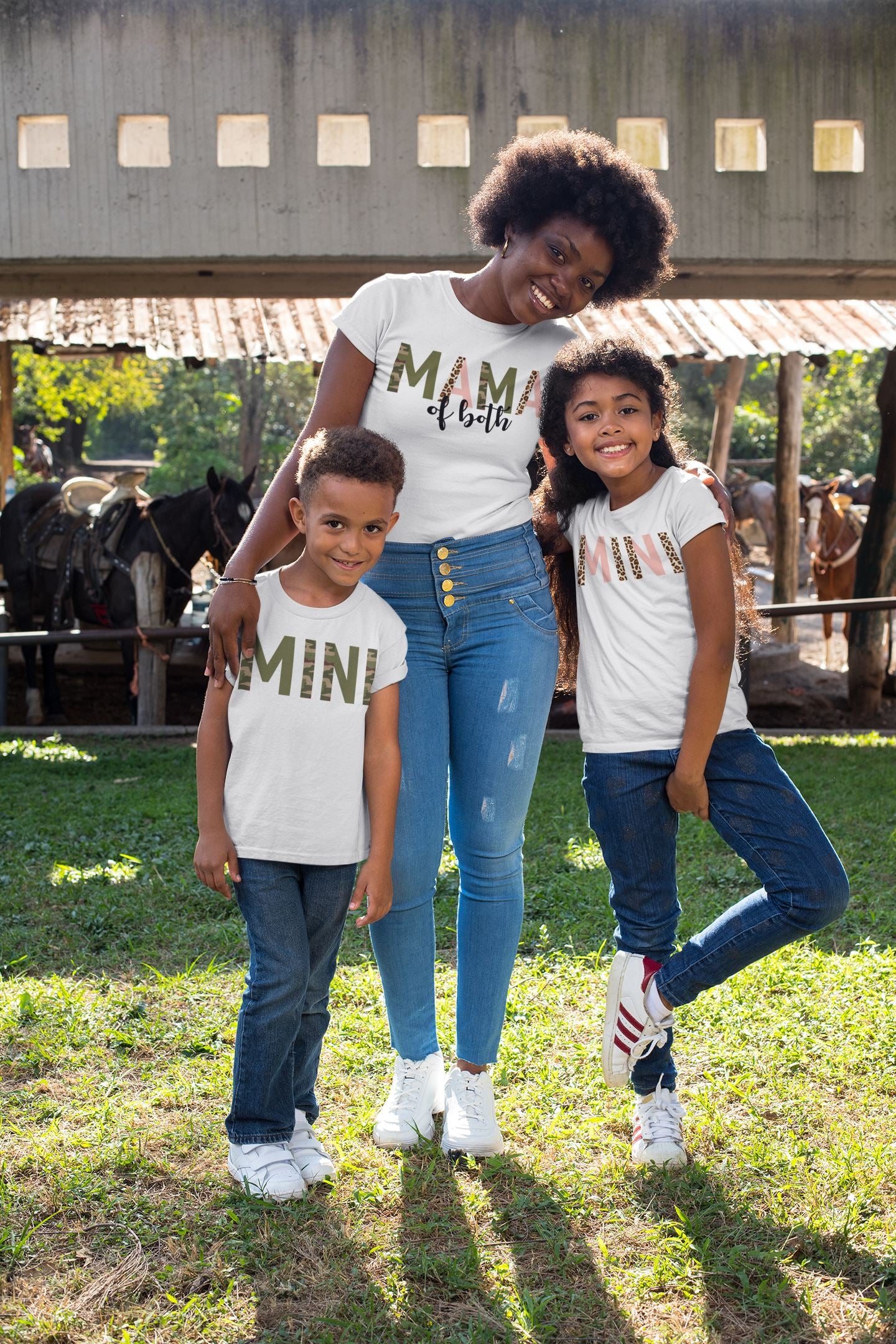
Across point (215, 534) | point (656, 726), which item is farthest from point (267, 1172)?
point (215, 534)

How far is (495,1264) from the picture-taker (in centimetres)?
235

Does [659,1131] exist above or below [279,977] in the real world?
below

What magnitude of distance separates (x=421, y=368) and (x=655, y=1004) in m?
1.47

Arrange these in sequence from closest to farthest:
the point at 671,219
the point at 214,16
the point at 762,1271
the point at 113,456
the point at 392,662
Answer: the point at 762,1271 < the point at 392,662 < the point at 671,219 < the point at 214,16 < the point at 113,456

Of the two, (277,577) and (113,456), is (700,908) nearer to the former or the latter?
(277,577)

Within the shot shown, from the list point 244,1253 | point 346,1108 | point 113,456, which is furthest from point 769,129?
point 113,456

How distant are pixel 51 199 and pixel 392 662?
4.47 metres

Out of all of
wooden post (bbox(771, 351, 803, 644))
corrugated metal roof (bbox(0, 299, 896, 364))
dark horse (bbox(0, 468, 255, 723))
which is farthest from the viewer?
wooden post (bbox(771, 351, 803, 644))

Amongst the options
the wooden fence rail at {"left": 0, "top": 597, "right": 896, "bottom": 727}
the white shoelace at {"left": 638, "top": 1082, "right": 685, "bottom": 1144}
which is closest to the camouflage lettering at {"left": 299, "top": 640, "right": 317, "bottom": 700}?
the white shoelace at {"left": 638, "top": 1082, "right": 685, "bottom": 1144}

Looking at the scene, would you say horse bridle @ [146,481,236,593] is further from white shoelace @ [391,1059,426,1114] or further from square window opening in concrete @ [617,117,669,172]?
white shoelace @ [391,1059,426,1114]

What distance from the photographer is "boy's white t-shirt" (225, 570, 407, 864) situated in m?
2.51

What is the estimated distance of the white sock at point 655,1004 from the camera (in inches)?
106

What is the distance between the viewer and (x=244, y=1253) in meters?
2.35

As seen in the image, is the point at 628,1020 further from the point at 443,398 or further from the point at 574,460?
the point at 443,398
